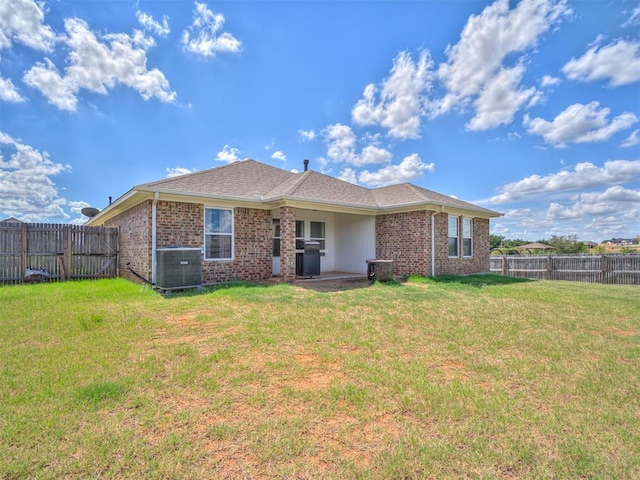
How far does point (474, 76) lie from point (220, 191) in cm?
1041

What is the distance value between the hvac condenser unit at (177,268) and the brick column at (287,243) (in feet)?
9.10

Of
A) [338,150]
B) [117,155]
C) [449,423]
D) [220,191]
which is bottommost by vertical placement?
[449,423]

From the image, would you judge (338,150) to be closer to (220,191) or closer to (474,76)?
(474,76)

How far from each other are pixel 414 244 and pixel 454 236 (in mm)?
2438

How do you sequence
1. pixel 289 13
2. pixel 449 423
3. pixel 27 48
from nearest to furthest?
pixel 449 423
pixel 289 13
pixel 27 48

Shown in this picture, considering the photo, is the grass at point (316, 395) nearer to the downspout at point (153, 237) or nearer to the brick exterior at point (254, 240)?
the downspout at point (153, 237)

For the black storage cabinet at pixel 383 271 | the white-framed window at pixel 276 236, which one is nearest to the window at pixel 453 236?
the black storage cabinet at pixel 383 271

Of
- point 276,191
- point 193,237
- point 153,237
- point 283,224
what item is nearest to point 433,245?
point 283,224

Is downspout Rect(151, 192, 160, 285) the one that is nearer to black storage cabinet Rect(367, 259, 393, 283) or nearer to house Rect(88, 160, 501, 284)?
house Rect(88, 160, 501, 284)

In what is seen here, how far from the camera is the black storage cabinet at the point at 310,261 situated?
11766mm

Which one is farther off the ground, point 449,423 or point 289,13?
point 289,13

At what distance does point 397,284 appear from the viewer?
35.0 ft

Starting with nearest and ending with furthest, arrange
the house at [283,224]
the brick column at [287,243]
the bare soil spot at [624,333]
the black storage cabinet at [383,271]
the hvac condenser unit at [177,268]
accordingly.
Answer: the bare soil spot at [624,333]
the hvac condenser unit at [177,268]
the house at [283,224]
the brick column at [287,243]
the black storage cabinet at [383,271]

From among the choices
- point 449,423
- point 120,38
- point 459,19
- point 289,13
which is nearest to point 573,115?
point 459,19
